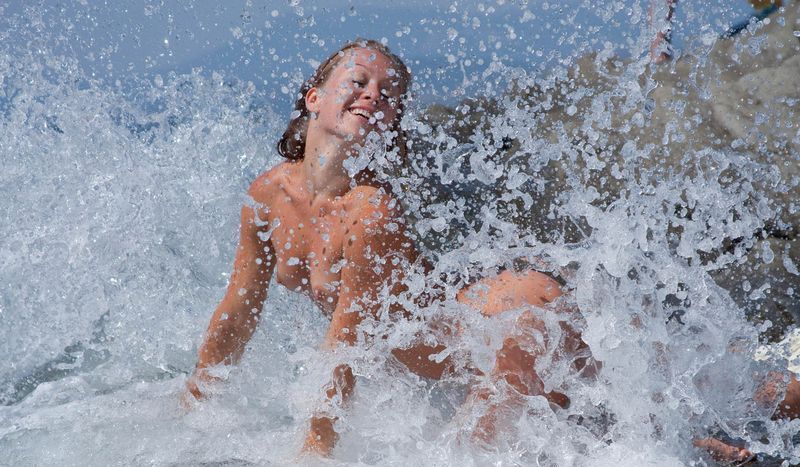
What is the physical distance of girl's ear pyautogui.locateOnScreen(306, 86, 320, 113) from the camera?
2559 millimetres

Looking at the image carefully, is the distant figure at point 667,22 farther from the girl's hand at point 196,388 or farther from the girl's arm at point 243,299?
the girl's hand at point 196,388

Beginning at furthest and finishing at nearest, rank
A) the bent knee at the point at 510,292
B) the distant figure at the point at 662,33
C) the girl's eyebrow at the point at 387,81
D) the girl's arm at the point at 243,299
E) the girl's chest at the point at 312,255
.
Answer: the distant figure at the point at 662,33 → the girl's arm at the point at 243,299 → the girl's eyebrow at the point at 387,81 → the girl's chest at the point at 312,255 → the bent knee at the point at 510,292

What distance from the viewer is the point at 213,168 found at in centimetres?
414

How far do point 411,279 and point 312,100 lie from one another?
704mm

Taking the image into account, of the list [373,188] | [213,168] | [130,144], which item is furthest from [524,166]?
[373,188]

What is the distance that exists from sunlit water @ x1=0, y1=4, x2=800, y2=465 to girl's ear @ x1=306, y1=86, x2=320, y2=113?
322 millimetres

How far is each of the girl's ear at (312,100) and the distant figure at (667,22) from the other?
1952mm

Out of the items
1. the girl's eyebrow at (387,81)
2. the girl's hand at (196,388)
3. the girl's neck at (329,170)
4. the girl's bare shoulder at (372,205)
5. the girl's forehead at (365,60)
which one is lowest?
the girl's hand at (196,388)

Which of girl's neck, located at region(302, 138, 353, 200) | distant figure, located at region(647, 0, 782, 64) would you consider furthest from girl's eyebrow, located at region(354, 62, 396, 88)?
distant figure, located at region(647, 0, 782, 64)

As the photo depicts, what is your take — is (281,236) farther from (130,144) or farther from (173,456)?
(130,144)

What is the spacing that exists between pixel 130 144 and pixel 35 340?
1.06m

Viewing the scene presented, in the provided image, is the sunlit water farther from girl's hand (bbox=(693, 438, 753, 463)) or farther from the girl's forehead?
the girl's forehead

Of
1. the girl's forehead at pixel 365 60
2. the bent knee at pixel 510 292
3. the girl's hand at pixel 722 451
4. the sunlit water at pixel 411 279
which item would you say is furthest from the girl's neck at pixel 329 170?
the girl's hand at pixel 722 451

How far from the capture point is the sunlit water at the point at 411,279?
7.08 ft
